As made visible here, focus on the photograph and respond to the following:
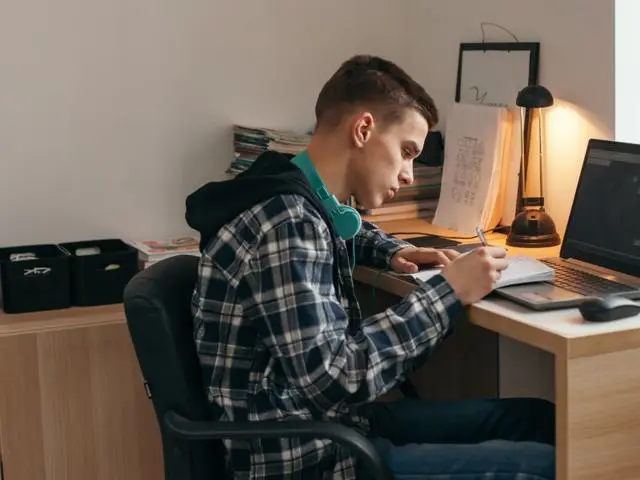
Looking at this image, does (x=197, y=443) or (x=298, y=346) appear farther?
(x=197, y=443)

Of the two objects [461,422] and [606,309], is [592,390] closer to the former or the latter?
[606,309]

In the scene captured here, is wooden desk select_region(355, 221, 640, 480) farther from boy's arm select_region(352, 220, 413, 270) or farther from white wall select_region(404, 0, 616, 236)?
white wall select_region(404, 0, 616, 236)

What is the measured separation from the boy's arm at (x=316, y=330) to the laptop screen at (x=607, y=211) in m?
0.51

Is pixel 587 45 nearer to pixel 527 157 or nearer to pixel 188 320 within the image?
pixel 527 157

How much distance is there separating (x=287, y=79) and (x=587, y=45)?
2.91 ft

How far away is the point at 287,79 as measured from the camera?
9.02ft

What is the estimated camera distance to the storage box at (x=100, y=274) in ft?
7.95

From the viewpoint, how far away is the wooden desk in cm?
151

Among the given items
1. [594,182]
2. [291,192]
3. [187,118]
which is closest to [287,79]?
[187,118]

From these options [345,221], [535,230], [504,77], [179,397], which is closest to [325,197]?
[345,221]

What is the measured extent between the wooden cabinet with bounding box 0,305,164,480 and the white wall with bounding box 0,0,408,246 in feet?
1.06

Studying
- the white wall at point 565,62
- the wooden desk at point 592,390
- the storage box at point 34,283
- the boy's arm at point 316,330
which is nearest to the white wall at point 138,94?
the storage box at point 34,283

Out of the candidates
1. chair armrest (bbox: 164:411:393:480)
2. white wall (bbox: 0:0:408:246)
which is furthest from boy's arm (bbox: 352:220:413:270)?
white wall (bbox: 0:0:408:246)

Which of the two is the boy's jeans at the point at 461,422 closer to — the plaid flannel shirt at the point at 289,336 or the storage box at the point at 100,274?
the plaid flannel shirt at the point at 289,336
